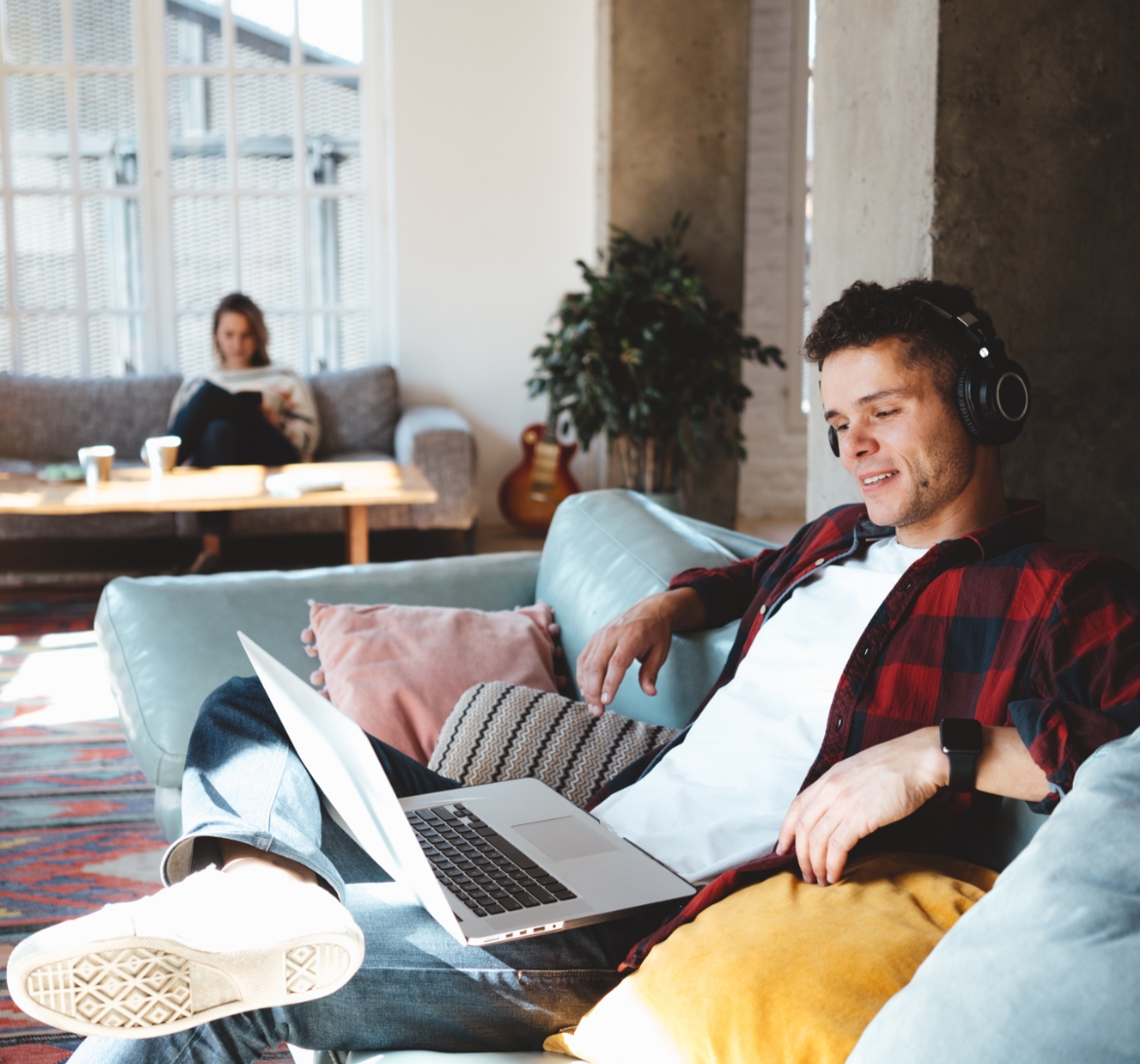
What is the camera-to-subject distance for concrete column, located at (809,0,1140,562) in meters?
1.77

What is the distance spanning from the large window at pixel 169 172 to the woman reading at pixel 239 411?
23.0 inches

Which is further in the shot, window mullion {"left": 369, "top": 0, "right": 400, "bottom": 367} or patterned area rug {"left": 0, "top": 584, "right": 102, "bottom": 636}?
window mullion {"left": 369, "top": 0, "right": 400, "bottom": 367}

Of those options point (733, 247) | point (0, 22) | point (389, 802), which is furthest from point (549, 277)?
point (389, 802)

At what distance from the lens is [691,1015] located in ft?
3.10

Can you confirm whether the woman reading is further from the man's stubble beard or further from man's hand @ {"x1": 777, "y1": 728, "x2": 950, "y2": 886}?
man's hand @ {"x1": 777, "y1": 728, "x2": 950, "y2": 886}

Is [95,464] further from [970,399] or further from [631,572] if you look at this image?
[970,399]

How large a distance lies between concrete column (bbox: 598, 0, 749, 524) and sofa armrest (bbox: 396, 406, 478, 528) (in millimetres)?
947

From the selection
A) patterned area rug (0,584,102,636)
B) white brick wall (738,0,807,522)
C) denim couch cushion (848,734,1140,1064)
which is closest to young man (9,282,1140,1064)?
denim couch cushion (848,734,1140,1064)

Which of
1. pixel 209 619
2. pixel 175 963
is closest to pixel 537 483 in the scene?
pixel 209 619

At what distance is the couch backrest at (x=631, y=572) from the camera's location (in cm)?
172

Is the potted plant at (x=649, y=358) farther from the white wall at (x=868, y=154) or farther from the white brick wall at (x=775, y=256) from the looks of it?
the white wall at (x=868, y=154)

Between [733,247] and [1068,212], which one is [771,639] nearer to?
[1068,212]

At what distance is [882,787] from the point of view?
1.08m

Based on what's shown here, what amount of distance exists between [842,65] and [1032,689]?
136cm
